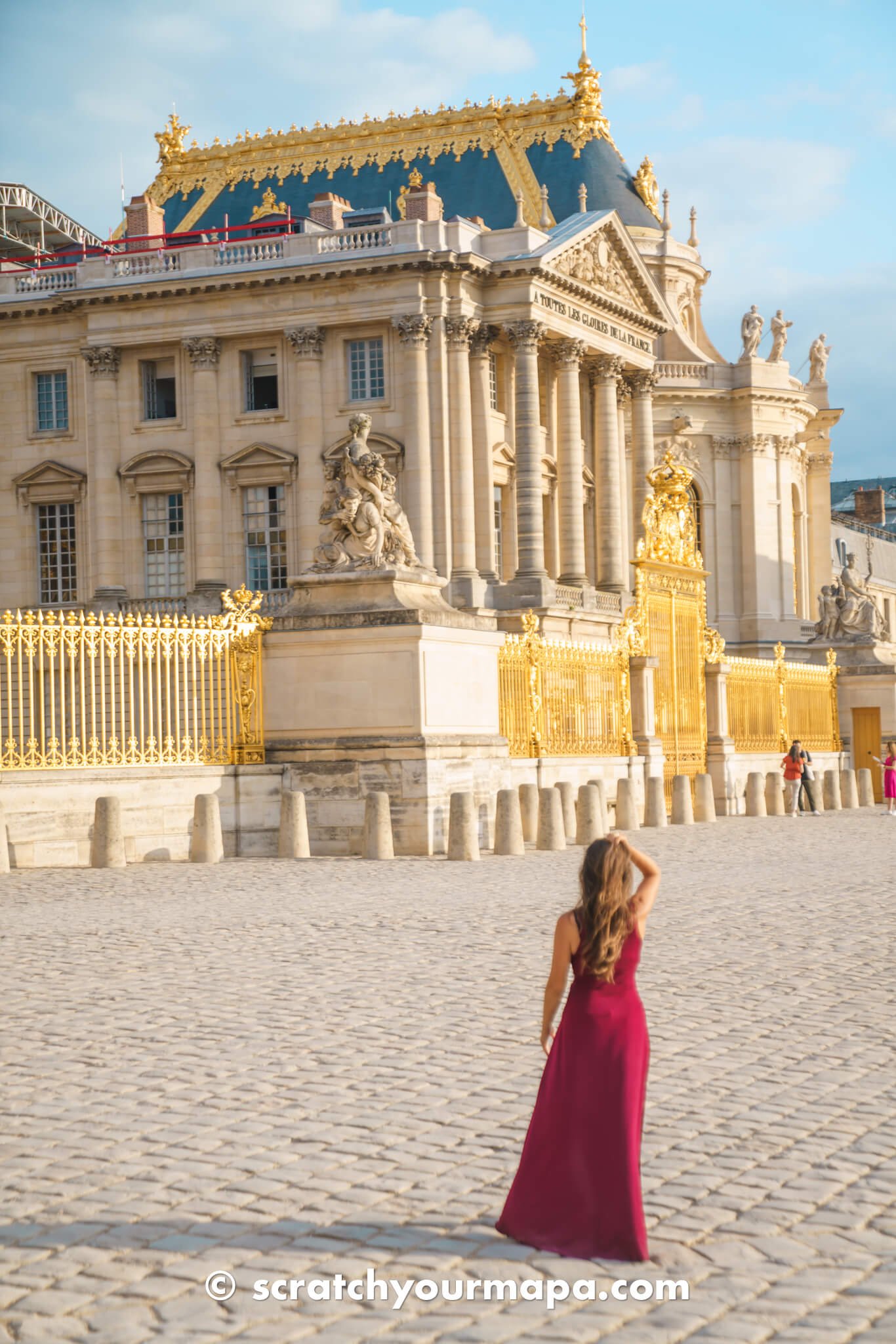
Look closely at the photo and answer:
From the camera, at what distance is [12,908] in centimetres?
1391

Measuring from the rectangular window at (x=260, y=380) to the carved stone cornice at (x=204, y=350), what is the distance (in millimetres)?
881

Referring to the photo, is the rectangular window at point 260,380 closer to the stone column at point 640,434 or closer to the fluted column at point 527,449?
the fluted column at point 527,449

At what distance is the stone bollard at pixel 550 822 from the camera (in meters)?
19.8

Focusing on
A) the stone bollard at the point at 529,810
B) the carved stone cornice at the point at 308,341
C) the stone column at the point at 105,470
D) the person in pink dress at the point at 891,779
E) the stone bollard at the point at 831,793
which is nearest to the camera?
the stone bollard at the point at 529,810

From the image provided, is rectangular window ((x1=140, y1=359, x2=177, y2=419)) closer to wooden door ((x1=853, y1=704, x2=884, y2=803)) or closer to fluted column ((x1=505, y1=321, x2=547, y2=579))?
fluted column ((x1=505, y1=321, x2=547, y2=579))

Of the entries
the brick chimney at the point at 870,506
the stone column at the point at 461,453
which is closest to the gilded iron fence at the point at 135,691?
the stone column at the point at 461,453

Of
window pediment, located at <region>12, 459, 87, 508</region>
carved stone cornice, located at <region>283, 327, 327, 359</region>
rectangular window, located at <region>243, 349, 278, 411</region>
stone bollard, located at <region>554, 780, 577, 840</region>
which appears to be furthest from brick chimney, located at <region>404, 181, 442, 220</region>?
stone bollard, located at <region>554, 780, 577, 840</region>

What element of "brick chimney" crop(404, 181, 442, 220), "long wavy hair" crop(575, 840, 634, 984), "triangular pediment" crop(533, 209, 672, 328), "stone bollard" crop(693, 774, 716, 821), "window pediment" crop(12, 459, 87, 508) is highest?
"brick chimney" crop(404, 181, 442, 220)

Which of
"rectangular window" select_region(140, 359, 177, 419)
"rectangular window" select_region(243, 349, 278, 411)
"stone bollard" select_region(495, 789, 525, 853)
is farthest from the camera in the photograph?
"rectangular window" select_region(140, 359, 177, 419)

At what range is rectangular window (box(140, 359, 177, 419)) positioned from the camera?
169 ft

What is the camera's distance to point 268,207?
5894 centimetres

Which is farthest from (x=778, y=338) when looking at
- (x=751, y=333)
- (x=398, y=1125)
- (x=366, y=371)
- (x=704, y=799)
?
(x=398, y=1125)

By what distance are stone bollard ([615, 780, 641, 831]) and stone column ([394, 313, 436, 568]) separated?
24.9 meters

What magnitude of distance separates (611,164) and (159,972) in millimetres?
53649
